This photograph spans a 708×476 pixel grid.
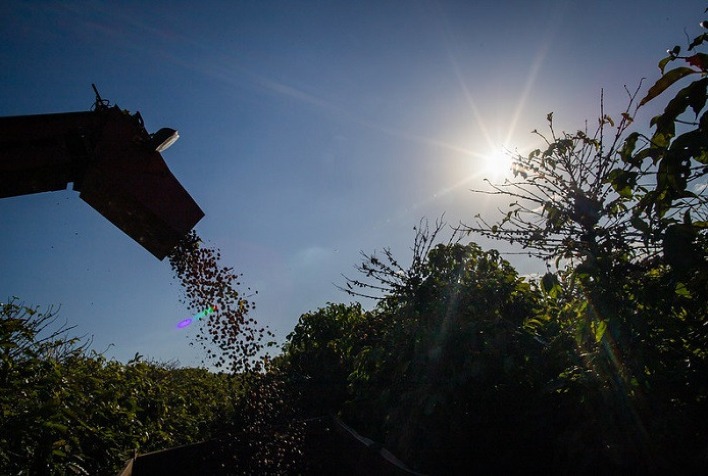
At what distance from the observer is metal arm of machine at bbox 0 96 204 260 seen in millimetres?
2832

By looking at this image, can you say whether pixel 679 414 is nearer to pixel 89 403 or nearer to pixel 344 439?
pixel 344 439

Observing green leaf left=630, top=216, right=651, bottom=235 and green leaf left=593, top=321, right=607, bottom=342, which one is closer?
green leaf left=630, top=216, right=651, bottom=235

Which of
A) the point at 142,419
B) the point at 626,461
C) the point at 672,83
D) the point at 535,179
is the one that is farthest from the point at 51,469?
the point at 672,83

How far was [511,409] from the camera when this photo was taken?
3.42 metres

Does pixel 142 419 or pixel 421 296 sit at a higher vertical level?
pixel 421 296

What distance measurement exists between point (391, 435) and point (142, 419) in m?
3.29

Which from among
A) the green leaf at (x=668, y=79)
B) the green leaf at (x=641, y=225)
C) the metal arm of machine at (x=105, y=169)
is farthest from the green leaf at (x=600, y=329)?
the metal arm of machine at (x=105, y=169)

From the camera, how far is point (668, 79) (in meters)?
1.58

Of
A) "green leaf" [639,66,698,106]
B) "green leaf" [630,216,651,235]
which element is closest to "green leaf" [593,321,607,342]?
"green leaf" [630,216,651,235]

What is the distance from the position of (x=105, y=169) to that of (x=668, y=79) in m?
3.62

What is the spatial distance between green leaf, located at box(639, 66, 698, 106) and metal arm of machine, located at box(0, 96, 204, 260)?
10.6ft

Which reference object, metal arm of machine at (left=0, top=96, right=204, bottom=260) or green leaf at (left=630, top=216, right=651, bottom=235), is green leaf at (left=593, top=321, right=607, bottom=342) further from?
metal arm of machine at (left=0, top=96, right=204, bottom=260)

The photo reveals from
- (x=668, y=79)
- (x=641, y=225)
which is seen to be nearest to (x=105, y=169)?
(x=668, y=79)

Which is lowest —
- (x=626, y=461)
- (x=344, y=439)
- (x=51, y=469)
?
(x=51, y=469)
